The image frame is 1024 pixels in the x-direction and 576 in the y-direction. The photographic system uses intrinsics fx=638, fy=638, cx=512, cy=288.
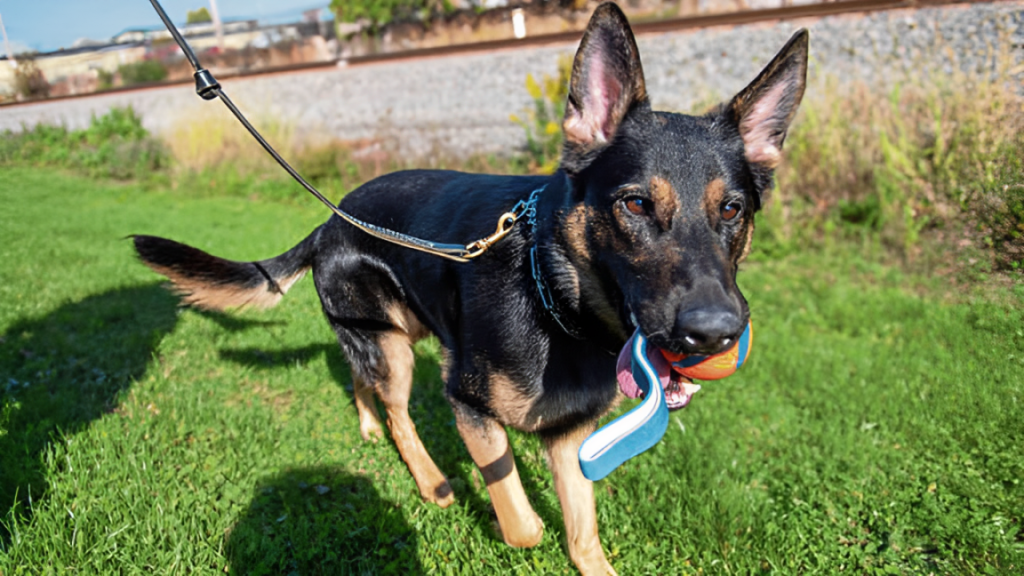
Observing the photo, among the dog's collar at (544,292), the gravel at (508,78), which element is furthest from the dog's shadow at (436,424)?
the gravel at (508,78)

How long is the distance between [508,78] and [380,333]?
1139 cm

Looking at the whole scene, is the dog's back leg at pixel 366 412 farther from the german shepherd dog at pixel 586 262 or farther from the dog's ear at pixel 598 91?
the dog's ear at pixel 598 91

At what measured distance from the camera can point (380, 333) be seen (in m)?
3.98

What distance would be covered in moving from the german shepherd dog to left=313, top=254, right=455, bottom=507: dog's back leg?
1.9 inches

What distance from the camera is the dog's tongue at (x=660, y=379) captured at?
2434 mm

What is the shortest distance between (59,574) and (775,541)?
11.0ft

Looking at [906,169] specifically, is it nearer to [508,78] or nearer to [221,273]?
[221,273]

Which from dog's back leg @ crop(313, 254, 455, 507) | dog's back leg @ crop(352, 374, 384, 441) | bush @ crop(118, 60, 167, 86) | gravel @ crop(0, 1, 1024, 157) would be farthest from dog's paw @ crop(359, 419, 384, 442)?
bush @ crop(118, 60, 167, 86)

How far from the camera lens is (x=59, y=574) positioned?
2705mm

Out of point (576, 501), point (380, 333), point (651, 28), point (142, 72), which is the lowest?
point (576, 501)

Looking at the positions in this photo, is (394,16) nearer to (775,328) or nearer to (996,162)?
(775,328)

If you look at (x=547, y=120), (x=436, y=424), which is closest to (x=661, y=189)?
(x=436, y=424)

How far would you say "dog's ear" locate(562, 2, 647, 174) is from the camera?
2.57 metres

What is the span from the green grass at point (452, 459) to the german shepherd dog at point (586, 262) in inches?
20.3
